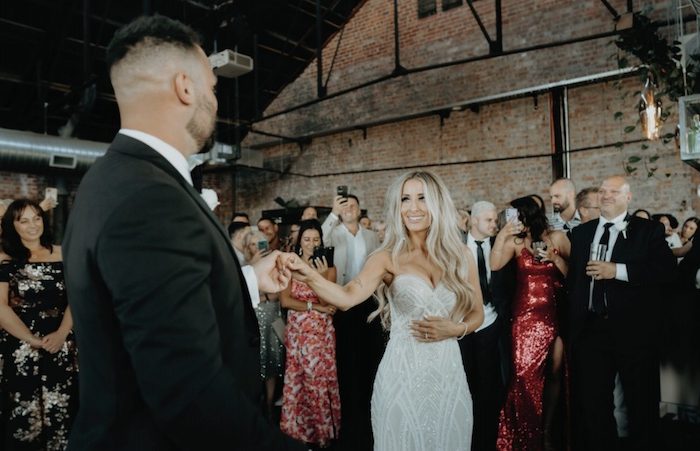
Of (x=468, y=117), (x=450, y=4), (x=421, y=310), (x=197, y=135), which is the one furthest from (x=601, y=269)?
(x=450, y=4)

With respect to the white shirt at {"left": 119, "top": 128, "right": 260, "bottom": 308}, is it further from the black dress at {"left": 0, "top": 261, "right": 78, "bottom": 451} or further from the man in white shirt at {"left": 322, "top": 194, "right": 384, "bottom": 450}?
the man in white shirt at {"left": 322, "top": 194, "right": 384, "bottom": 450}

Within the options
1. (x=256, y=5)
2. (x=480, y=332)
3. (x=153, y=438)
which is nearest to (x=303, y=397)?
(x=480, y=332)

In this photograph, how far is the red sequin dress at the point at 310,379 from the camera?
361 cm

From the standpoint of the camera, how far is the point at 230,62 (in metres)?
6.12

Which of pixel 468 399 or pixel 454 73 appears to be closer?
pixel 468 399

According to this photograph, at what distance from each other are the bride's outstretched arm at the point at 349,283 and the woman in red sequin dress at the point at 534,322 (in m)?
1.34

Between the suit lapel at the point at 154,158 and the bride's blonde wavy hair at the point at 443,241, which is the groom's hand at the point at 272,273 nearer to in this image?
the suit lapel at the point at 154,158

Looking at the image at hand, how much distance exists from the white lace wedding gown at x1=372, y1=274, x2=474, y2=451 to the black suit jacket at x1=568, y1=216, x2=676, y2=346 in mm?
1359

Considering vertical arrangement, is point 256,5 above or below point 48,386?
above

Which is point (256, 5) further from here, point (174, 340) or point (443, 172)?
point (174, 340)

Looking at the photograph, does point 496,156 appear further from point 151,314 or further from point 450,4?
point 151,314

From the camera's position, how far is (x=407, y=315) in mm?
2361

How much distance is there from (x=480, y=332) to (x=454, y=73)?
611cm

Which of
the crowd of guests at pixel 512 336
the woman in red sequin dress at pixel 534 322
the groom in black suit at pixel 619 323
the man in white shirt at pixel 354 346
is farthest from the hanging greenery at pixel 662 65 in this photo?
the man in white shirt at pixel 354 346
